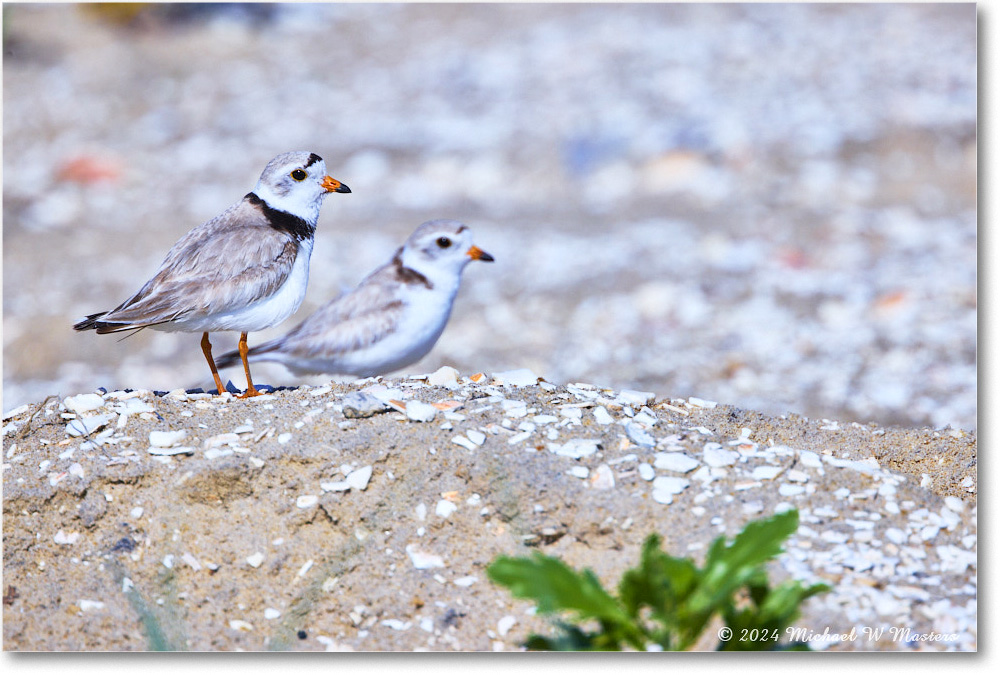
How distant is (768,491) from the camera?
350 centimetres

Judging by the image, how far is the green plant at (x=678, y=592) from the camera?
2703 mm

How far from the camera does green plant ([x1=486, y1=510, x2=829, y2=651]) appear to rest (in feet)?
8.87

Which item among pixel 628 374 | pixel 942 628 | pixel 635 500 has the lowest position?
pixel 628 374

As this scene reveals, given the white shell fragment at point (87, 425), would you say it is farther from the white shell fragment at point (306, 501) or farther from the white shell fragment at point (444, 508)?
the white shell fragment at point (444, 508)

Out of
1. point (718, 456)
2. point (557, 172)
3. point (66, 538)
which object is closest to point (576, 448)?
point (718, 456)

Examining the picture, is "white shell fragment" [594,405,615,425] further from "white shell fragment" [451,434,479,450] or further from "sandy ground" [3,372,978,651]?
"white shell fragment" [451,434,479,450]

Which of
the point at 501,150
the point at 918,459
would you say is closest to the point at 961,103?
the point at 501,150

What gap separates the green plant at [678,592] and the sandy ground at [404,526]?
0.30 m

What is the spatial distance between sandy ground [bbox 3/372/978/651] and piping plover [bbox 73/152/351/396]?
19.4 inches

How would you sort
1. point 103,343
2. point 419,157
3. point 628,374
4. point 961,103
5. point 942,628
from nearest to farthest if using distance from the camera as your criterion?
point 942,628 < point 628,374 < point 103,343 < point 961,103 < point 419,157

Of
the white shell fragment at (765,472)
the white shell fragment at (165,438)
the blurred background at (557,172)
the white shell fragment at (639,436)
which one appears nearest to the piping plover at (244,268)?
the white shell fragment at (165,438)

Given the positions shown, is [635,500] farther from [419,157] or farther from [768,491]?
[419,157]

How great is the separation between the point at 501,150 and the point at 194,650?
723 cm

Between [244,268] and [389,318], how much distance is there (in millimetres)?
1096
